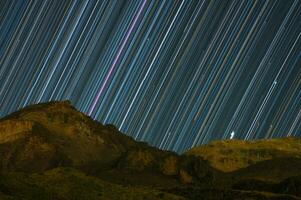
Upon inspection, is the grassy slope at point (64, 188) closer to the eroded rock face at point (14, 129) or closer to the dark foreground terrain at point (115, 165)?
the dark foreground terrain at point (115, 165)

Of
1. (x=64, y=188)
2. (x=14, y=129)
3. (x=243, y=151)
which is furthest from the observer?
(x=243, y=151)

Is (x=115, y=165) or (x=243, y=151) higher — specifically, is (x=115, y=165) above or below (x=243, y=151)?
below

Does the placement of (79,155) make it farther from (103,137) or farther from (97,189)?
(97,189)

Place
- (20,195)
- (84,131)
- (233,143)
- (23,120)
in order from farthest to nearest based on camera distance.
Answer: (233,143) < (84,131) < (23,120) < (20,195)

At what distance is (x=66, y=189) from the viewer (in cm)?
7688

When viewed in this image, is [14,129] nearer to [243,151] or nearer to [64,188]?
[64,188]

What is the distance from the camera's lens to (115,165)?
115 metres

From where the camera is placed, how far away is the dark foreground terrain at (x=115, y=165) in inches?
3150

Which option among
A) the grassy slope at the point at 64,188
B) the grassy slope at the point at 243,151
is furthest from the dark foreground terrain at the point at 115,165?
the grassy slope at the point at 243,151

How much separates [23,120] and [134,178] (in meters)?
32.8

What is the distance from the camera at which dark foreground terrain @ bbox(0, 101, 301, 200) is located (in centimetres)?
8000

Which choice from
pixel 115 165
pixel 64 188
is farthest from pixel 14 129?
pixel 64 188

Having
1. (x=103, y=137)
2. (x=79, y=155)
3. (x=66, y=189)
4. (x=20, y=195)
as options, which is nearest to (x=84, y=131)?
(x=103, y=137)

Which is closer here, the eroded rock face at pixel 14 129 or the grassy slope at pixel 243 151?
the eroded rock face at pixel 14 129
